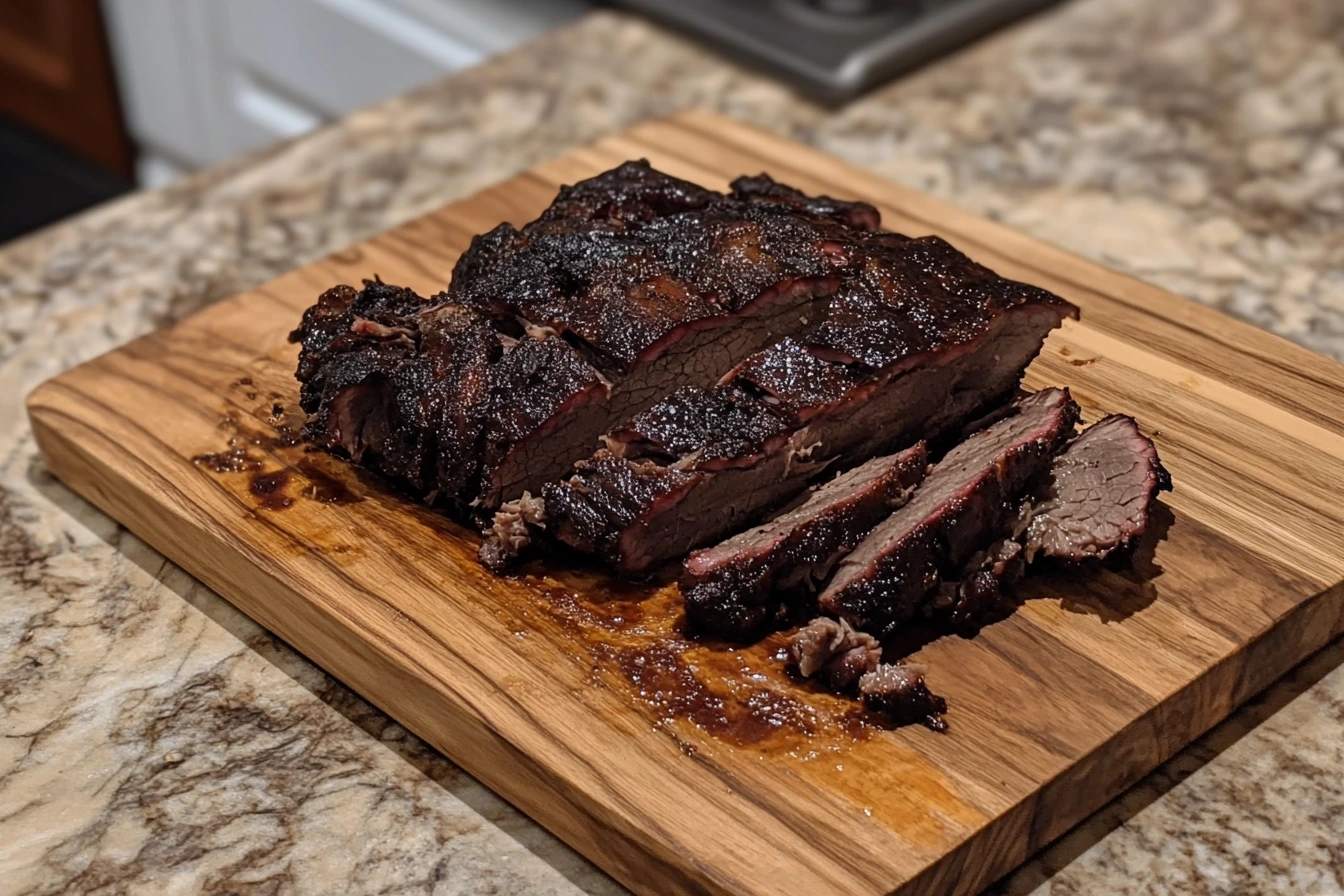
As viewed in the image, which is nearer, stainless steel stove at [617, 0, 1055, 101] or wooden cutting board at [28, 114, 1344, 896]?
wooden cutting board at [28, 114, 1344, 896]

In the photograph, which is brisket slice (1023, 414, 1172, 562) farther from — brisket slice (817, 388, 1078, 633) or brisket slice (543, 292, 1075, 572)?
brisket slice (543, 292, 1075, 572)

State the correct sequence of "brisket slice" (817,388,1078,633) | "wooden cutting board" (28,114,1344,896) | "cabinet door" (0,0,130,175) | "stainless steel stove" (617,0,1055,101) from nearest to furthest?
1. "wooden cutting board" (28,114,1344,896)
2. "brisket slice" (817,388,1078,633)
3. "stainless steel stove" (617,0,1055,101)
4. "cabinet door" (0,0,130,175)

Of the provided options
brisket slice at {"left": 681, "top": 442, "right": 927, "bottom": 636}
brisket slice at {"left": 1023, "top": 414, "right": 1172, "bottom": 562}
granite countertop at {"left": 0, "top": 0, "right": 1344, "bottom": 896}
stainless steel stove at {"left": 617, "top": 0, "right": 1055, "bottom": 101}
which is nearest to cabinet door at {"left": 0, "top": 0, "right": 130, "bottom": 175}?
granite countertop at {"left": 0, "top": 0, "right": 1344, "bottom": 896}

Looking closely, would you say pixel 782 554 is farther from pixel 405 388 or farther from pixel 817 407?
pixel 405 388

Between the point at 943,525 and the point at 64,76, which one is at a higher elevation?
the point at 943,525

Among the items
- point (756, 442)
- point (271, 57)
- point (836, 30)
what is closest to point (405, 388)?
point (756, 442)

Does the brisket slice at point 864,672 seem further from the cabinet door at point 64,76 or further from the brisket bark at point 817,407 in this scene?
the cabinet door at point 64,76

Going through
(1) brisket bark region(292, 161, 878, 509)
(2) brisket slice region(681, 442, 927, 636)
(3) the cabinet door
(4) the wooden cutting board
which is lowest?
(3) the cabinet door
